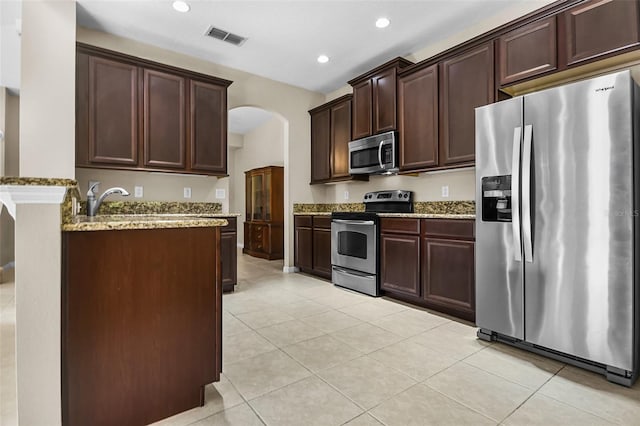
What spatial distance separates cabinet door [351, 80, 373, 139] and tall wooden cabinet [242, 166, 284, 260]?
2687 millimetres

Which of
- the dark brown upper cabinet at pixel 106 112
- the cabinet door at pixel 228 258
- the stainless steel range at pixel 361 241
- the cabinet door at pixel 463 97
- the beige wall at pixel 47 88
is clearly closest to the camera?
the beige wall at pixel 47 88

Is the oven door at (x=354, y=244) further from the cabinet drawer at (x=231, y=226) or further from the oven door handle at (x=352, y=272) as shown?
the cabinet drawer at (x=231, y=226)

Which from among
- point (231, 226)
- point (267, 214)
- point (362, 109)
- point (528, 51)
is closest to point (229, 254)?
point (231, 226)

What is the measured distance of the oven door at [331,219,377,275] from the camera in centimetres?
362

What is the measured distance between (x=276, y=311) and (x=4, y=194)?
2.33 metres

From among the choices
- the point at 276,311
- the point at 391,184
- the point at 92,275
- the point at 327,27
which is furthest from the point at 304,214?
the point at 92,275

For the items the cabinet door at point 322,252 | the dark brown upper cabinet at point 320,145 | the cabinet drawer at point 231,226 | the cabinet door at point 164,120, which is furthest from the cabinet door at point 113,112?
the dark brown upper cabinet at point 320,145

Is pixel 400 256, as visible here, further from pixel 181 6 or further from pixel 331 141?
pixel 181 6

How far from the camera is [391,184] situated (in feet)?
13.6

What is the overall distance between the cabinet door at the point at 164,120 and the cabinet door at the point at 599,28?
3720 mm

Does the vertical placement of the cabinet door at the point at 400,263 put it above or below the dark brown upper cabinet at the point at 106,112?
below

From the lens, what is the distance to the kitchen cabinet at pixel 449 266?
2.72 m

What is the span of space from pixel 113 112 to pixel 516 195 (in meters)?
3.78

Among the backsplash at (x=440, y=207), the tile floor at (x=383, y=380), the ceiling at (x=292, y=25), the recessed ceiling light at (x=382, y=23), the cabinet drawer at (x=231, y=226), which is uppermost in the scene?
the ceiling at (x=292, y=25)
